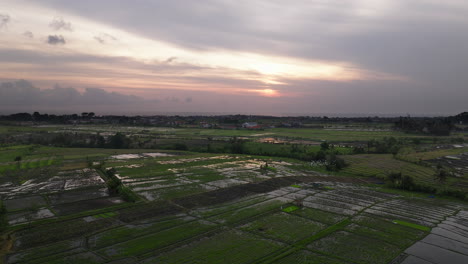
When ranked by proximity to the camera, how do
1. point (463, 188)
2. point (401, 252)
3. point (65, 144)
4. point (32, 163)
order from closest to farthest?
point (401, 252) → point (463, 188) → point (32, 163) → point (65, 144)

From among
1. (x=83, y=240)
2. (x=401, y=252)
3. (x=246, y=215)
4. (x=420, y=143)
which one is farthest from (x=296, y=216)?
(x=420, y=143)

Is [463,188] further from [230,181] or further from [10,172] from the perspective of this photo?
[10,172]

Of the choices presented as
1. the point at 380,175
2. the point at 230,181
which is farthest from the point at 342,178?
the point at 230,181

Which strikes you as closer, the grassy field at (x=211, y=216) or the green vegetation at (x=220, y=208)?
the grassy field at (x=211, y=216)

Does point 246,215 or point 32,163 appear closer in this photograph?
point 246,215

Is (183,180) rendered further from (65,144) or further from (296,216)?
(65,144)

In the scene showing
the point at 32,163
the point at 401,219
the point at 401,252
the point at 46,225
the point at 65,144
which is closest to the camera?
the point at 401,252

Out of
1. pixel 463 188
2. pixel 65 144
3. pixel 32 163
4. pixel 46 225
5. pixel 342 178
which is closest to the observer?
pixel 46 225

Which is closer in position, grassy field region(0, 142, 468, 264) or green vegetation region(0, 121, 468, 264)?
grassy field region(0, 142, 468, 264)

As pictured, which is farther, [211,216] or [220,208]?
[220,208]
